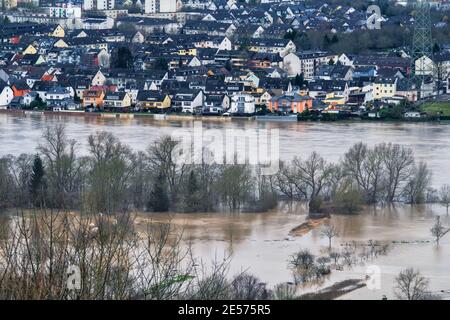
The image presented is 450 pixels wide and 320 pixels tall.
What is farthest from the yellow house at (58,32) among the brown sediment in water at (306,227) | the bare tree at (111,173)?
the brown sediment in water at (306,227)

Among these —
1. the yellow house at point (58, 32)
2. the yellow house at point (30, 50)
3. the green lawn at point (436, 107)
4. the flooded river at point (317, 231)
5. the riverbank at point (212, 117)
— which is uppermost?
the yellow house at point (58, 32)

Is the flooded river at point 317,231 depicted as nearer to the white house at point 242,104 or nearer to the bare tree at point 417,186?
the bare tree at point 417,186

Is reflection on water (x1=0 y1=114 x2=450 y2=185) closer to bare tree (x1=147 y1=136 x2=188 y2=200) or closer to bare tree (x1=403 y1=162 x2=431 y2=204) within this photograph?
bare tree (x1=403 y1=162 x2=431 y2=204)

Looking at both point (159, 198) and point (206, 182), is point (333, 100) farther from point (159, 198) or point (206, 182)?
point (159, 198)

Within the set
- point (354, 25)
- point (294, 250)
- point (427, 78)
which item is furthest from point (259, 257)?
point (354, 25)

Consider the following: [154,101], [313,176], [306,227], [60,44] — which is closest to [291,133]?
[154,101]


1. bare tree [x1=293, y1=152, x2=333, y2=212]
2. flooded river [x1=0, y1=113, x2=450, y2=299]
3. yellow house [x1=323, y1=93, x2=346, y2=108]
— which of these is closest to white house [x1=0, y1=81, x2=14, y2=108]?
flooded river [x1=0, y1=113, x2=450, y2=299]
